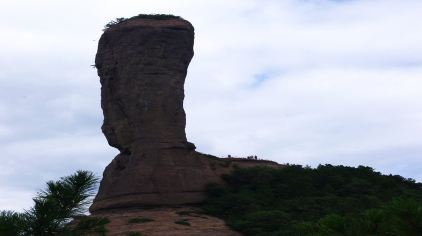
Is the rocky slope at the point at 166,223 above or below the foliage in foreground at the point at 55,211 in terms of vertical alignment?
above

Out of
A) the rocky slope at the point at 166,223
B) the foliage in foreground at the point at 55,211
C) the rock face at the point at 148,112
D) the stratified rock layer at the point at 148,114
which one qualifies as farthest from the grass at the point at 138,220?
the foliage in foreground at the point at 55,211

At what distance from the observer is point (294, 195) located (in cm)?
5291

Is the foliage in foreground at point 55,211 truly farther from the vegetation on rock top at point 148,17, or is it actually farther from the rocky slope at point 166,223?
the vegetation on rock top at point 148,17

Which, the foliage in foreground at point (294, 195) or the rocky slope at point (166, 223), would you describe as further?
the foliage in foreground at point (294, 195)

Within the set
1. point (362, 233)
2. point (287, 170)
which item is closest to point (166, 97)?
point (287, 170)

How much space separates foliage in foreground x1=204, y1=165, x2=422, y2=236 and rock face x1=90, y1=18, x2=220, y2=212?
2441 millimetres

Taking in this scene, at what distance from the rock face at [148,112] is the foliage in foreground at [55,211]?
37.6 m

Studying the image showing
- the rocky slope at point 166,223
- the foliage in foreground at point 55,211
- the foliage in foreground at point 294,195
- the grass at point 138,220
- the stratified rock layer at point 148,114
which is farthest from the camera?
the stratified rock layer at point 148,114

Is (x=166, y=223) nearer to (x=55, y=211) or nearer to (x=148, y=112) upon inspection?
(x=148, y=112)

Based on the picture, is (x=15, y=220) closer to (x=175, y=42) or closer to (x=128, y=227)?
(x=128, y=227)

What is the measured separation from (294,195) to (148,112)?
38.7 ft

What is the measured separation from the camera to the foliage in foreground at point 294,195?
43941mm

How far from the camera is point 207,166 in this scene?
176ft

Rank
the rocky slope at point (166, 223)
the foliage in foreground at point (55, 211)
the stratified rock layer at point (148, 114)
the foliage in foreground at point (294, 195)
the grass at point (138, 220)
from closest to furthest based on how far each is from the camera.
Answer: the foliage in foreground at point (55, 211), the rocky slope at point (166, 223), the grass at point (138, 220), the foliage in foreground at point (294, 195), the stratified rock layer at point (148, 114)
